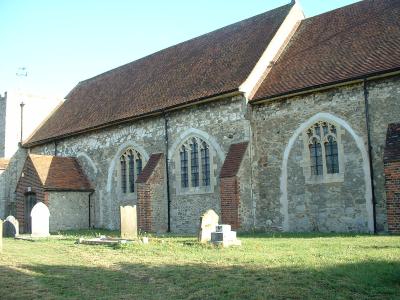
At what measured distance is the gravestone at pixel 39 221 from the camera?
62.7 feet

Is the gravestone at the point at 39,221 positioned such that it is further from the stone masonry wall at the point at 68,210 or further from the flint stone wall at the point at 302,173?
the flint stone wall at the point at 302,173

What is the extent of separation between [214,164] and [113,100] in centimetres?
871

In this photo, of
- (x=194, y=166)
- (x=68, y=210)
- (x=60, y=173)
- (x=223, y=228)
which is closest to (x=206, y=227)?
(x=223, y=228)

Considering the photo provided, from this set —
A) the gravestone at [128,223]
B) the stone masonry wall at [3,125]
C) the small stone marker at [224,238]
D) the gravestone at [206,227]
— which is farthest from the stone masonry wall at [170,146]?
the stone masonry wall at [3,125]

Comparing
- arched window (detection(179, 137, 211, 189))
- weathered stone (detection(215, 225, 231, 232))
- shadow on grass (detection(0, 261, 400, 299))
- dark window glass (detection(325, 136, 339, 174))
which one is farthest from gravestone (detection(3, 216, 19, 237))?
dark window glass (detection(325, 136, 339, 174))

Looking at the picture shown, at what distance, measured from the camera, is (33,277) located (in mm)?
8758

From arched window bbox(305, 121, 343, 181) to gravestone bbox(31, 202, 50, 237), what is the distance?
10912 millimetres

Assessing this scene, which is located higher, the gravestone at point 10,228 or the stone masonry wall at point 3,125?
the stone masonry wall at point 3,125

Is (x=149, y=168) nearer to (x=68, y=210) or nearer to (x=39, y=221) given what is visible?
(x=39, y=221)

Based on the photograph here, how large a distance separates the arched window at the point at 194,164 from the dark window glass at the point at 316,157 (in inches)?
173

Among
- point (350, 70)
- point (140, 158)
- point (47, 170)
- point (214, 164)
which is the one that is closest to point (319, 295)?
point (350, 70)

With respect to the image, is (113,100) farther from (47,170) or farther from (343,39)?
(343,39)

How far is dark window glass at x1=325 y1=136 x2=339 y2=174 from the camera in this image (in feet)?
53.6

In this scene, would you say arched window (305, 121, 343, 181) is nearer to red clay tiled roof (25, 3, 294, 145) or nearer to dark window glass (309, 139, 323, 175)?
dark window glass (309, 139, 323, 175)
